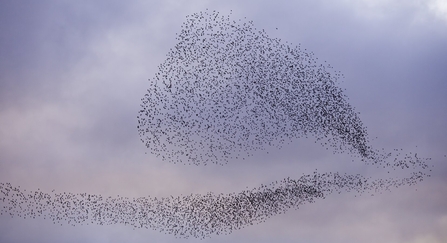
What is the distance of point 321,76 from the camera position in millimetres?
41750

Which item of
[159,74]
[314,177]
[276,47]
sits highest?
[276,47]

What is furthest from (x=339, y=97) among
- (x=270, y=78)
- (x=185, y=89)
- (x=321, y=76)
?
(x=185, y=89)

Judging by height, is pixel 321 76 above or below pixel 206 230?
above

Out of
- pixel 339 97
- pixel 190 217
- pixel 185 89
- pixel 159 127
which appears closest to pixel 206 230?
pixel 190 217

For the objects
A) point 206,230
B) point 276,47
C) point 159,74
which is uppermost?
point 276,47

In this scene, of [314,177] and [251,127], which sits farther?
[314,177]

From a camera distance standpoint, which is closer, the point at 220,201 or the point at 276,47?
the point at 276,47

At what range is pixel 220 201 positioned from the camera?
44.9m

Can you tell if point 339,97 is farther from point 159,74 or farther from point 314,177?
point 159,74

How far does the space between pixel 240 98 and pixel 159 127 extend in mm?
7254

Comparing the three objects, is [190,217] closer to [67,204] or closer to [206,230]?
[206,230]

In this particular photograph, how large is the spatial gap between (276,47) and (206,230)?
17.6 meters

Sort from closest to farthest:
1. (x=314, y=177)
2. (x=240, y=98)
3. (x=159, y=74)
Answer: (x=159, y=74)
(x=240, y=98)
(x=314, y=177)

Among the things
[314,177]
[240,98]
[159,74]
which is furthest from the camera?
[314,177]
